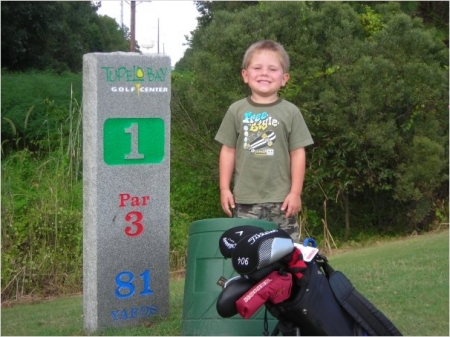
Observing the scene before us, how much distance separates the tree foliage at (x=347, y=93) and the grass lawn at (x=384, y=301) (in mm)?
2207

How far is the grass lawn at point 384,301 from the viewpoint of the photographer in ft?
21.0

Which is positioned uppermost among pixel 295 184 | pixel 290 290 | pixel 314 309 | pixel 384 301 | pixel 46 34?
pixel 46 34

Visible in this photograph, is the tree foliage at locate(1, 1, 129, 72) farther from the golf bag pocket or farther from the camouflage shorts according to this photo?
the golf bag pocket

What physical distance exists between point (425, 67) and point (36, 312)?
21.4 feet

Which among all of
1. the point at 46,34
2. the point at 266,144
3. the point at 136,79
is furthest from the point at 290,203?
the point at 46,34

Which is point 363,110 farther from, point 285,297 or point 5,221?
point 285,297

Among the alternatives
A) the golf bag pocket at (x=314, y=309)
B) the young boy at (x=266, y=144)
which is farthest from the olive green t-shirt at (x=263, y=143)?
the golf bag pocket at (x=314, y=309)

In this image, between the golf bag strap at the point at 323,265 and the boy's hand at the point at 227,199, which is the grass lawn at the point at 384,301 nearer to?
the boy's hand at the point at 227,199

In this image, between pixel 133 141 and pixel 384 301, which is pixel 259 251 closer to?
pixel 133 141

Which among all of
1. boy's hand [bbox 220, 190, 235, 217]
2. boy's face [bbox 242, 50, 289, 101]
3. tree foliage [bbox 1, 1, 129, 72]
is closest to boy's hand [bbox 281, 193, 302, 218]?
boy's hand [bbox 220, 190, 235, 217]

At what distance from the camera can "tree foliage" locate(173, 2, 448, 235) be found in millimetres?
12109

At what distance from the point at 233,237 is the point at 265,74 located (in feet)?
4.43

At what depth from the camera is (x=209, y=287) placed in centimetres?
561

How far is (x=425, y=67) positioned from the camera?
40.1 ft
